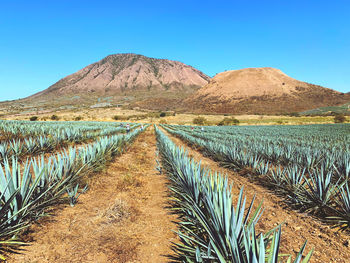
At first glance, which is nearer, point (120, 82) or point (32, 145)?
point (32, 145)

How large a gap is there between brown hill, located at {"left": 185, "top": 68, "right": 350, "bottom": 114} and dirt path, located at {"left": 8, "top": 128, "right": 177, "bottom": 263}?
66839 millimetres

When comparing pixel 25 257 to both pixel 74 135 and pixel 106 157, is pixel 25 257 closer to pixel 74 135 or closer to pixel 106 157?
pixel 106 157

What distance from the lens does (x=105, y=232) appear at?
200cm

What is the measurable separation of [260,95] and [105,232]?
257 feet

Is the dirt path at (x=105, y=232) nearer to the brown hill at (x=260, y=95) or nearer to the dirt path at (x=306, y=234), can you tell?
the dirt path at (x=306, y=234)

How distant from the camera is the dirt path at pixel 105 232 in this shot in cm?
164

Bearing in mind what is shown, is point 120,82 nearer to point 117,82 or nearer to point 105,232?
point 117,82

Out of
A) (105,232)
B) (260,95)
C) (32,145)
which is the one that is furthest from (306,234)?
(260,95)

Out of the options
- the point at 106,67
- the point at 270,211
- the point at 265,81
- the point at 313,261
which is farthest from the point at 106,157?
the point at 106,67

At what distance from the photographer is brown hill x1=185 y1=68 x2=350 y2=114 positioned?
2463 inches

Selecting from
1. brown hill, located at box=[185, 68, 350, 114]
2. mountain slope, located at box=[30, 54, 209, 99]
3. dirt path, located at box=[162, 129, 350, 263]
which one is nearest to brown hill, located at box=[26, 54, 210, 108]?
mountain slope, located at box=[30, 54, 209, 99]

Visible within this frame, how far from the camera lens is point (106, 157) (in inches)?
199

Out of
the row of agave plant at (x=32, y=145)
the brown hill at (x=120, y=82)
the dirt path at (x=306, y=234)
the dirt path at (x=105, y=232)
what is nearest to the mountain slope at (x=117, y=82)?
the brown hill at (x=120, y=82)

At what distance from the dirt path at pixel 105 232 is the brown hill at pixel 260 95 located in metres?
66.8
